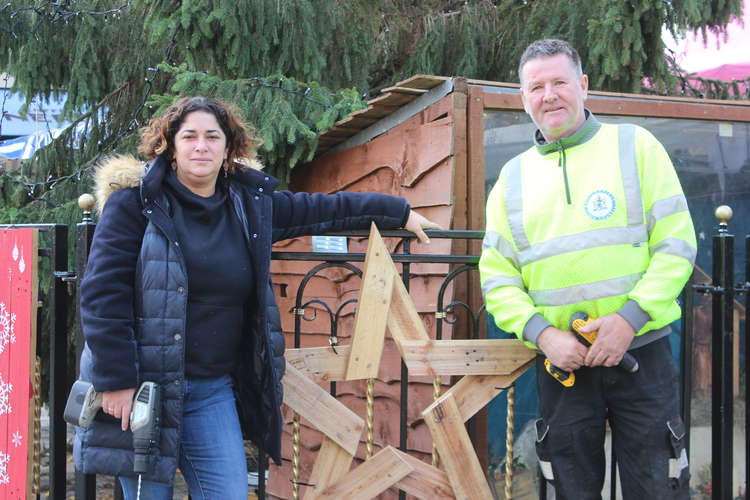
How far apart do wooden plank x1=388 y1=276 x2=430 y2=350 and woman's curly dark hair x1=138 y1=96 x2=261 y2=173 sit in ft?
2.86

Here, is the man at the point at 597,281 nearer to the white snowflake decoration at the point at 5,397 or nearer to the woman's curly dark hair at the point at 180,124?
the woman's curly dark hair at the point at 180,124

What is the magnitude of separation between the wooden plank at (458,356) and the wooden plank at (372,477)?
0.37 metres

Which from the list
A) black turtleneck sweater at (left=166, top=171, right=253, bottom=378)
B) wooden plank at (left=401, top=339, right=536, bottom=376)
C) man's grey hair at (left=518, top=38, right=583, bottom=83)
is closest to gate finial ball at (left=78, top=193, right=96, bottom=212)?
black turtleneck sweater at (left=166, top=171, right=253, bottom=378)

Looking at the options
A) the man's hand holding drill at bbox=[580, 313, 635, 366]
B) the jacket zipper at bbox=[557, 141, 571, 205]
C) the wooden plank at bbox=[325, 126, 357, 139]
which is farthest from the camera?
the wooden plank at bbox=[325, 126, 357, 139]

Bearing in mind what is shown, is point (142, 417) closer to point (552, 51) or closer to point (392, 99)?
point (552, 51)

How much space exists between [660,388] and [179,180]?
1767 millimetres

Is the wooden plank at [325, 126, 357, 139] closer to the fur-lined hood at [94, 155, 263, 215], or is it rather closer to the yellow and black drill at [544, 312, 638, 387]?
the fur-lined hood at [94, 155, 263, 215]

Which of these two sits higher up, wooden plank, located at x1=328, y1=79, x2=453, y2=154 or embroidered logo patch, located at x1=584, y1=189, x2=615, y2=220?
wooden plank, located at x1=328, y1=79, x2=453, y2=154

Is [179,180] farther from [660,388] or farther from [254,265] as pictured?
[660,388]

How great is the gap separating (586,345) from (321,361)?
1.10 m

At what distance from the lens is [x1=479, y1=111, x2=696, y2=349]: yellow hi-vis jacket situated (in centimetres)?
244

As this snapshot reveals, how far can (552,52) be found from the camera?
2.60 m

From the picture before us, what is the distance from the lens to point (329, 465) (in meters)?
3.04

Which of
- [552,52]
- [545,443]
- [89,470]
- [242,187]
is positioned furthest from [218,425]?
[552,52]
